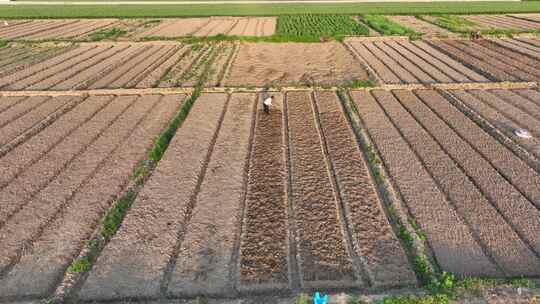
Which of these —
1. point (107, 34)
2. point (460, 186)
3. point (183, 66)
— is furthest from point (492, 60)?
point (107, 34)

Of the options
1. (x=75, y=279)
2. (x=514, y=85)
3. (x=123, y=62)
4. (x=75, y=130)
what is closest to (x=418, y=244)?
(x=75, y=279)

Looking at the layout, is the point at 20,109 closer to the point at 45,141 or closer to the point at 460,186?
the point at 45,141

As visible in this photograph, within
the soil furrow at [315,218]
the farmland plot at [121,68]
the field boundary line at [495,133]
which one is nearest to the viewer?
the soil furrow at [315,218]

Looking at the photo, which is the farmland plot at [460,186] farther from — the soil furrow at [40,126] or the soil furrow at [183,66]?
the soil furrow at [40,126]

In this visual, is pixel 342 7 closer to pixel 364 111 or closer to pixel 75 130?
pixel 364 111

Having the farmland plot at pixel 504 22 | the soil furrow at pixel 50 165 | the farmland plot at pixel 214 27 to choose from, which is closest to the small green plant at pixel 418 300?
the soil furrow at pixel 50 165

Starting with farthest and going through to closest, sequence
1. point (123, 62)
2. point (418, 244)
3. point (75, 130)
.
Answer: point (123, 62) → point (75, 130) → point (418, 244)
